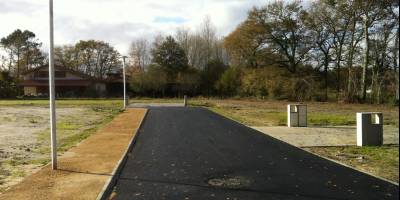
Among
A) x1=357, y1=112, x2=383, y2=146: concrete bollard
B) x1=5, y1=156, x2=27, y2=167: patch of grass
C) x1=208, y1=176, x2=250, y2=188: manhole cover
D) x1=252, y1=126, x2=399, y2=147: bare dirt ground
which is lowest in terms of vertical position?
x1=208, y1=176, x2=250, y2=188: manhole cover

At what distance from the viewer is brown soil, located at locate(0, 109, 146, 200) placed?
8.89 metres

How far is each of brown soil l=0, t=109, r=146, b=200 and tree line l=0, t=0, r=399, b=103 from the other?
25.4 metres

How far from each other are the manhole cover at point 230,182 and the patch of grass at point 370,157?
3.00 metres

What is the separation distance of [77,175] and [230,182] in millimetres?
3282

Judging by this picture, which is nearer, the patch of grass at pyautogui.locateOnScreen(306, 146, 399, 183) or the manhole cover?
the manhole cover

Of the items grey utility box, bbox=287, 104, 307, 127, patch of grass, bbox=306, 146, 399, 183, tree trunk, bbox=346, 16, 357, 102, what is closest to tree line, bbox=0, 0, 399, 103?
tree trunk, bbox=346, 16, 357, 102

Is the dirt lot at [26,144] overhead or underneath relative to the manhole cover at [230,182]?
overhead

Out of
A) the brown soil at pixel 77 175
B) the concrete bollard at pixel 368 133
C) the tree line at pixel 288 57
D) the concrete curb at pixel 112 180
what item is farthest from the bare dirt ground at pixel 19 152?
the tree line at pixel 288 57

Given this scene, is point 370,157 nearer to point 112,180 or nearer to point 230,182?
point 230,182

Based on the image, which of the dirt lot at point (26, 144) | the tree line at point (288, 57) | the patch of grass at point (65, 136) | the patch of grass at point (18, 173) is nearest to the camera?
the patch of grass at point (18, 173)

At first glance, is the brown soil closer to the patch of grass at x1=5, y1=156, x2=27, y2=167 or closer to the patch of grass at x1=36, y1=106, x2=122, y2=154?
the patch of grass at x1=36, y1=106, x2=122, y2=154

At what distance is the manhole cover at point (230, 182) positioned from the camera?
376 inches

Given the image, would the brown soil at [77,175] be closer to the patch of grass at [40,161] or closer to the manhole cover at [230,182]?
the patch of grass at [40,161]

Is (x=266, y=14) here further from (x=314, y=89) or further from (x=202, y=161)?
(x=202, y=161)
